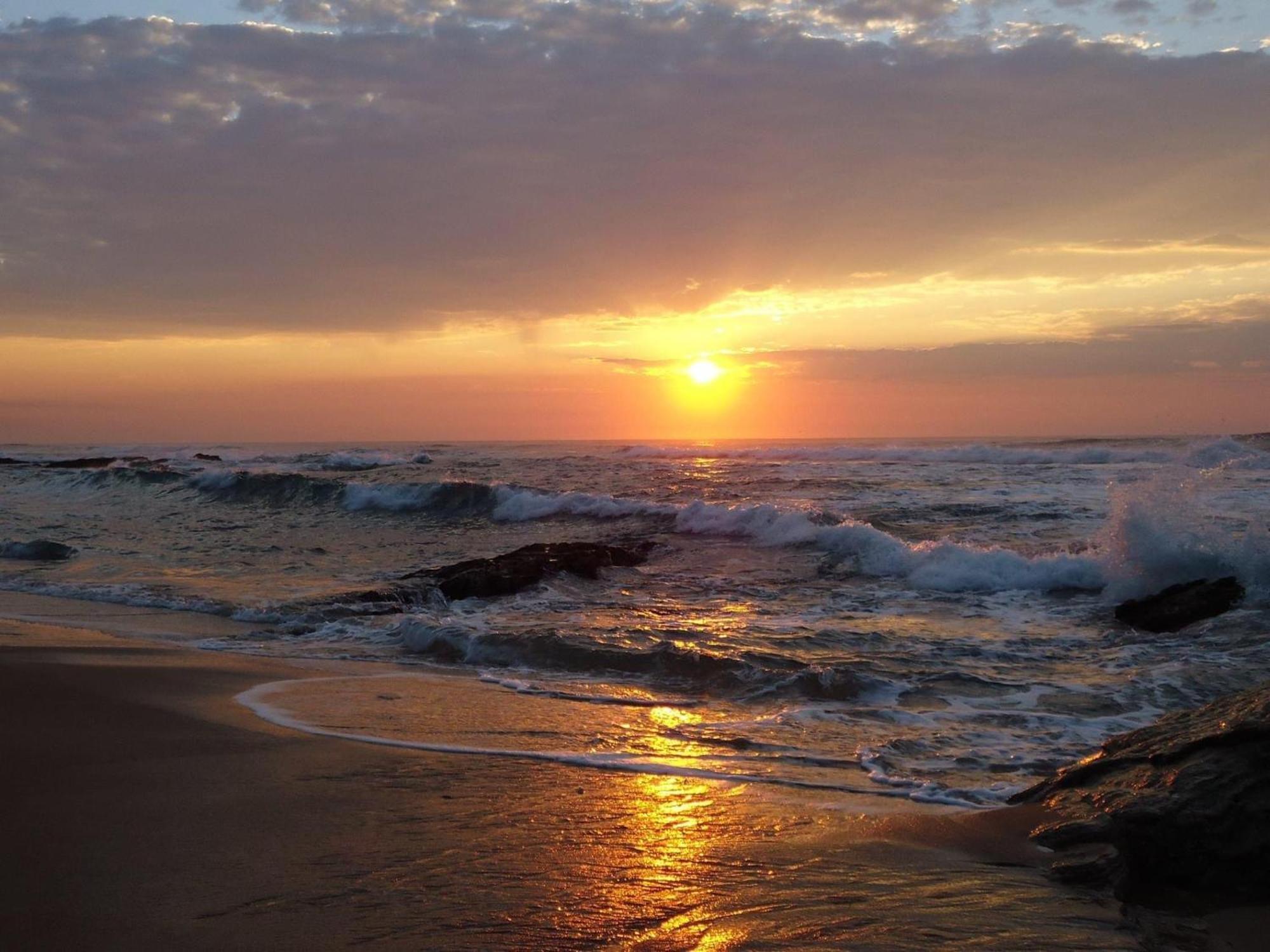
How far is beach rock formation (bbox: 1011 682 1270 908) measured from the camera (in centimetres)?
346

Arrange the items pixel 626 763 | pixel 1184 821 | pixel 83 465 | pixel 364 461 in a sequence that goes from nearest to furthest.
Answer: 1. pixel 1184 821
2. pixel 626 763
3. pixel 83 465
4. pixel 364 461

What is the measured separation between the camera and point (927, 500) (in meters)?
22.5

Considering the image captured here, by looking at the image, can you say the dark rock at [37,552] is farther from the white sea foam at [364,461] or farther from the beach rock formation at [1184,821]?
the white sea foam at [364,461]

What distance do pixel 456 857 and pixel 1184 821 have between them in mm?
2674

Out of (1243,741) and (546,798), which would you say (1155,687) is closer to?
(1243,741)

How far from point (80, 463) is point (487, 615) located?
128ft

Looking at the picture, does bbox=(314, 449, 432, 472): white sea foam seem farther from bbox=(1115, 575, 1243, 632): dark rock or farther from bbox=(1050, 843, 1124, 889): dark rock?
bbox=(1050, 843, 1124, 889): dark rock

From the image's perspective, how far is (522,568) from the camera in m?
12.7

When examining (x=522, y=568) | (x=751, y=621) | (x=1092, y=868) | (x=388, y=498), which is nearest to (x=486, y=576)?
(x=522, y=568)

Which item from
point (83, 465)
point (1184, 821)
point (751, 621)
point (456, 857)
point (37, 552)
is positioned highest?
point (83, 465)

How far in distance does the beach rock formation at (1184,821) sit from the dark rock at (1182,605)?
588 cm

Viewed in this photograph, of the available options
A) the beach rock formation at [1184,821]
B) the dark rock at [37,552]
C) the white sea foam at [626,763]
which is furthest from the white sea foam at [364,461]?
the beach rock formation at [1184,821]

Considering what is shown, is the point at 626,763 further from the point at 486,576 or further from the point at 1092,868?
the point at 486,576

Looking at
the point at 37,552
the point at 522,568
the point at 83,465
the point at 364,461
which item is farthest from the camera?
the point at 364,461
